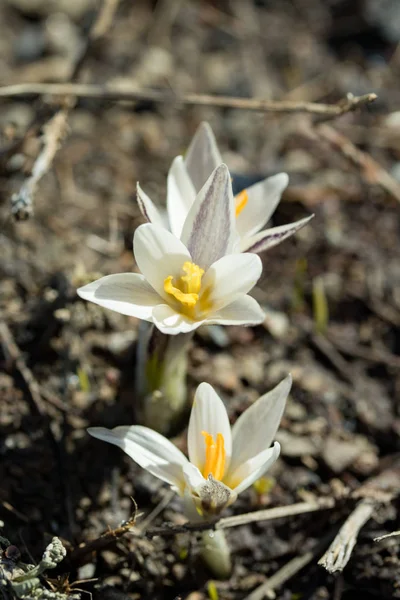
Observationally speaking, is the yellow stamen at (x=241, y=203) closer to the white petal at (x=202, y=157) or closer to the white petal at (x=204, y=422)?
the white petal at (x=202, y=157)

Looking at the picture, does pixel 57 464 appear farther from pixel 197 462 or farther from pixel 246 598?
pixel 246 598

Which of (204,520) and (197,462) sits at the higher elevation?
→ (197,462)

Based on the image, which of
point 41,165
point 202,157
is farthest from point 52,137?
point 202,157

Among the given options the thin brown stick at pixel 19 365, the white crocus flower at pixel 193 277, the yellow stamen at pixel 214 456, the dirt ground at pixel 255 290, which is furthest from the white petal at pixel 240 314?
the thin brown stick at pixel 19 365

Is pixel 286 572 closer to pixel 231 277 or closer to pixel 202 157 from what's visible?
pixel 231 277

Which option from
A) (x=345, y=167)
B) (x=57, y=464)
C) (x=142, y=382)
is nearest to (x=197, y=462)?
(x=142, y=382)

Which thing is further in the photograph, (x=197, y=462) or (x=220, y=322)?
(x=197, y=462)

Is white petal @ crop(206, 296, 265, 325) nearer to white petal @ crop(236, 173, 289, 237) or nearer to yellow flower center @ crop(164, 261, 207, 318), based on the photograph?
yellow flower center @ crop(164, 261, 207, 318)
